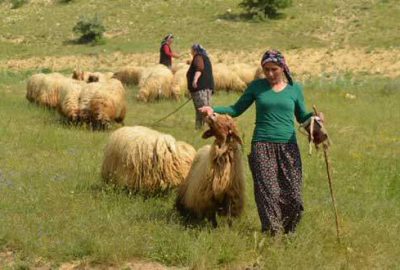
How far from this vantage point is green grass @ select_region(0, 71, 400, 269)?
5.57m

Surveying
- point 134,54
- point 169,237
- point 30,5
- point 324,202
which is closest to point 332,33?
point 134,54

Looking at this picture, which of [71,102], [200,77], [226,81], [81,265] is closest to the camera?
[81,265]

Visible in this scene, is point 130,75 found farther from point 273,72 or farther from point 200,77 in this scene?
point 273,72

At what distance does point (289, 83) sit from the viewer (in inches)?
230

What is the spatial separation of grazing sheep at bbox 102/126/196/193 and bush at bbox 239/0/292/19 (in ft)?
97.1

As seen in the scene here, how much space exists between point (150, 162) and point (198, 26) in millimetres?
28854

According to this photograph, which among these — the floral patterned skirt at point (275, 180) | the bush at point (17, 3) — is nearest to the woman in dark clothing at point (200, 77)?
the floral patterned skirt at point (275, 180)

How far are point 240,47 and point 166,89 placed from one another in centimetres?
1446

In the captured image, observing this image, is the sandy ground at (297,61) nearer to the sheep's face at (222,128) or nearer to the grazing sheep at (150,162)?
the grazing sheep at (150,162)

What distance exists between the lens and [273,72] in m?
5.69

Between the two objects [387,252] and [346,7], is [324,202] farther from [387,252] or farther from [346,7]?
[346,7]

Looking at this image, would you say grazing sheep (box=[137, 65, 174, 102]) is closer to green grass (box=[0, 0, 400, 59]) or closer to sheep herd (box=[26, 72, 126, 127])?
sheep herd (box=[26, 72, 126, 127])

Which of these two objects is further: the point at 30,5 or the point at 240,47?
the point at 30,5

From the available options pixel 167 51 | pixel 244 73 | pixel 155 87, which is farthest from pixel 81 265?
pixel 244 73
